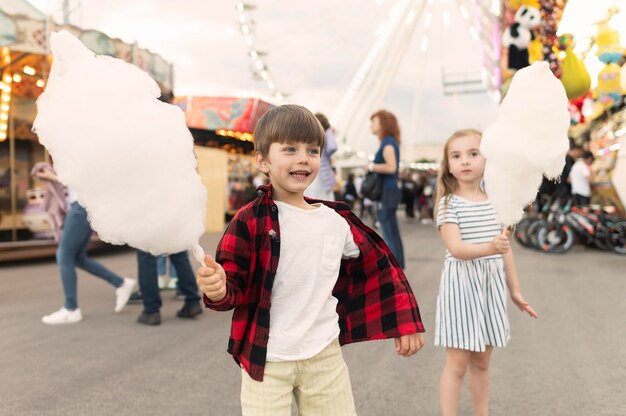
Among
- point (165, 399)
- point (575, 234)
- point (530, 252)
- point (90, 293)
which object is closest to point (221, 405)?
point (165, 399)

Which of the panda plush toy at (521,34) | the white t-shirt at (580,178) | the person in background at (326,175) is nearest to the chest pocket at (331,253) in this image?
the person in background at (326,175)

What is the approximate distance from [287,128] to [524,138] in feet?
2.53

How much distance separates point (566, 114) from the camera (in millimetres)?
1771

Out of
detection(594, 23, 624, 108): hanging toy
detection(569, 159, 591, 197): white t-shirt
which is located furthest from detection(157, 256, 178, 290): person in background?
detection(594, 23, 624, 108): hanging toy

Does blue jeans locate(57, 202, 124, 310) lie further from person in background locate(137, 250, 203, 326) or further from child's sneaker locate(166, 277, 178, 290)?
child's sneaker locate(166, 277, 178, 290)

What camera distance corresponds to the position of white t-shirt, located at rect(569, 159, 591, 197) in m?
8.85

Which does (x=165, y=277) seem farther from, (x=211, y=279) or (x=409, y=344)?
(x=211, y=279)

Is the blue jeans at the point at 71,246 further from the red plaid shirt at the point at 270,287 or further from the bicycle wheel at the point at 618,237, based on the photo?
the bicycle wheel at the point at 618,237

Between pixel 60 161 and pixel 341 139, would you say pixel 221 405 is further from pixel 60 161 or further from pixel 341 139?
pixel 341 139

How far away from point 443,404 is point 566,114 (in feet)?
3.92

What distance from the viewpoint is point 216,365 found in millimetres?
3221

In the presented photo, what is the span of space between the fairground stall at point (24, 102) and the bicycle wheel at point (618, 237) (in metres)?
7.16

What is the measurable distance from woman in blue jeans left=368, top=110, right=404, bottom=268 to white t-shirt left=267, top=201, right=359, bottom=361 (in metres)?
3.96

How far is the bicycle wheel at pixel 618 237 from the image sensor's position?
26.5ft
